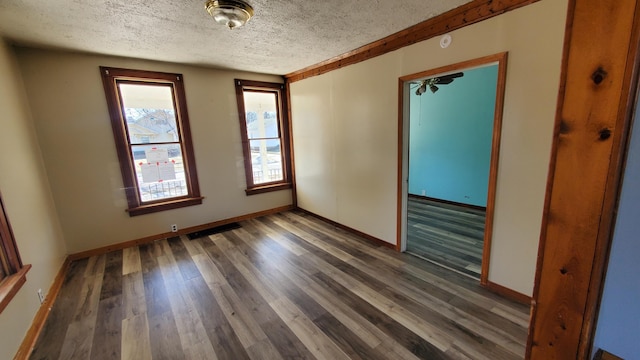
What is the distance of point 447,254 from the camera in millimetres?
3023

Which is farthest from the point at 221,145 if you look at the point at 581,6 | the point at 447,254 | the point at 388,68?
the point at 581,6

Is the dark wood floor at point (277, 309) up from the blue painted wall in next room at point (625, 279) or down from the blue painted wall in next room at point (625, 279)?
down

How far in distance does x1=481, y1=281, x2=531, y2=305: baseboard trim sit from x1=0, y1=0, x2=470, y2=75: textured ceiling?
2.53 m

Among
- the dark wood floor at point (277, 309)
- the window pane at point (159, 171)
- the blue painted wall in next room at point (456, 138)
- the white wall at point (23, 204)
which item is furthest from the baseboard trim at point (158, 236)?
the blue painted wall in next room at point (456, 138)

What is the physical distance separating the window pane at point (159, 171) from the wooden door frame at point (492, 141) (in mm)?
3223

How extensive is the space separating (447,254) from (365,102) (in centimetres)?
214

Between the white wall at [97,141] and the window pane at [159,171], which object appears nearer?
the white wall at [97,141]

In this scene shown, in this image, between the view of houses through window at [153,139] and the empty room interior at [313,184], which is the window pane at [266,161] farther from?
the view of houses through window at [153,139]

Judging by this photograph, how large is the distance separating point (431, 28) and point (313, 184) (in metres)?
2.86

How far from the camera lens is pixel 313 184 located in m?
4.53

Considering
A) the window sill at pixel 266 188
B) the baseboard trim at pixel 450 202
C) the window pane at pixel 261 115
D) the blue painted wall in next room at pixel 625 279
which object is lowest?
the baseboard trim at pixel 450 202

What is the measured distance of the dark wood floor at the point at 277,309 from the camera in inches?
70.6

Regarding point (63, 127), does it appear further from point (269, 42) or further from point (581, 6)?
point (581, 6)

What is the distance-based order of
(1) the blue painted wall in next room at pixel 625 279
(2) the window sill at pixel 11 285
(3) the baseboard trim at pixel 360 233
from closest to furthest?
1. (1) the blue painted wall in next room at pixel 625 279
2. (2) the window sill at pixel 11 285
3. (3) the baseboard trim at pixel 360 233
